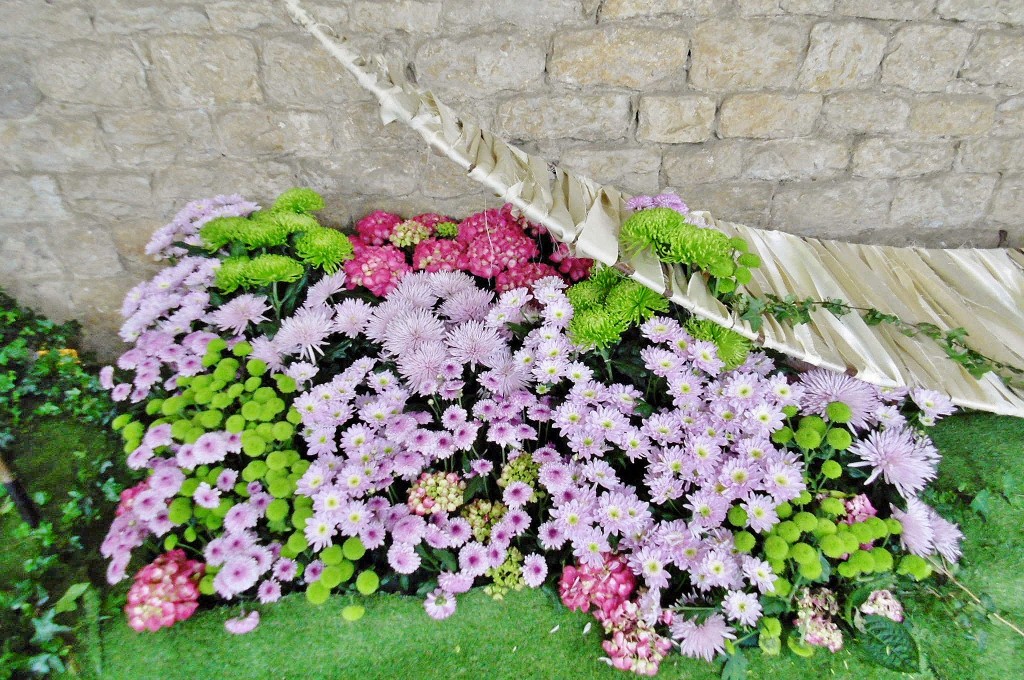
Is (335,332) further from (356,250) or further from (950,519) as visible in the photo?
(950,519)

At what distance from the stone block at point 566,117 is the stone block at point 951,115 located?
106cm

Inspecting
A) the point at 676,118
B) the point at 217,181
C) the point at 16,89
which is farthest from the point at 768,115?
the point at 16,89

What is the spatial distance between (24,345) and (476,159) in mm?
1885

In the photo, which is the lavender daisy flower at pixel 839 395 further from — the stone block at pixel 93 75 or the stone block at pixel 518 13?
the stone block at pixel 93 75

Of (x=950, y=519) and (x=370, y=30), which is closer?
(x=950, y=519)

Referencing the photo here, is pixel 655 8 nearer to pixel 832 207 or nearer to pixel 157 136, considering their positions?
pixel 832 207

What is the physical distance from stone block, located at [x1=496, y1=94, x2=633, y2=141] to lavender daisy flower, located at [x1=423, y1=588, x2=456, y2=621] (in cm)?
149

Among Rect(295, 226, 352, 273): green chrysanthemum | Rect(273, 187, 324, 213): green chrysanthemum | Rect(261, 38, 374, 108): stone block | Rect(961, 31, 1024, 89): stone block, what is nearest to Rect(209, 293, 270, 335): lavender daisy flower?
Rect(295, 226, 352, 273): green chrysanthemum

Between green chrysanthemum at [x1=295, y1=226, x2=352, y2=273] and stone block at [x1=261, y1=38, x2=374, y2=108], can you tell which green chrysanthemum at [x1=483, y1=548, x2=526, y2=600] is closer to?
green chrysanthemum at [x1=295, y1=226, x2=352, y2=273]

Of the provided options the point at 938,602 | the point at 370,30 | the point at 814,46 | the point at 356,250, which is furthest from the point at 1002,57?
the point at 356,250

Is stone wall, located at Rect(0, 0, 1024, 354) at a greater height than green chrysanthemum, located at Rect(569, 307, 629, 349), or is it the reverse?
stone wall, located at Rect(0, 0, 1024, 354)

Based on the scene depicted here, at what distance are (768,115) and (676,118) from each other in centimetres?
33

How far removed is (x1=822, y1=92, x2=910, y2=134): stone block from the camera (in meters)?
2.08

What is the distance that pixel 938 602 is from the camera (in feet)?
4.55
